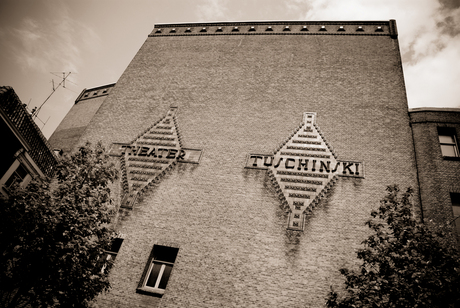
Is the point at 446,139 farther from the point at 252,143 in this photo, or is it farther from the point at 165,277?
the point at 165,277

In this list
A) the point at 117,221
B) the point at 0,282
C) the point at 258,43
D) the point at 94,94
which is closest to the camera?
the point at 0,282

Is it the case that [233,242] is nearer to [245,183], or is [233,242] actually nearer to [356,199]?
[245,183]

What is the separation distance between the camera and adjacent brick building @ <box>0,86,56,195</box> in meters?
11.7

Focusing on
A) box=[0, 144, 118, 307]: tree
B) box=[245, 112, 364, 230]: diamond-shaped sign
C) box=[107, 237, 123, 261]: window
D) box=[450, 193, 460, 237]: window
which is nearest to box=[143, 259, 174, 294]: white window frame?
box=[107, 237, 123, 261]: window

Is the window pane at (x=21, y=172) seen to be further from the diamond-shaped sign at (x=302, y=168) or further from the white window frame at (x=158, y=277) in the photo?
the diamond-shaped sign at (x=302, y=168)

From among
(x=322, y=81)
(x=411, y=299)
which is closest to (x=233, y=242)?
(x=411, y=299)

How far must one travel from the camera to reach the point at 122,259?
35.5 feet

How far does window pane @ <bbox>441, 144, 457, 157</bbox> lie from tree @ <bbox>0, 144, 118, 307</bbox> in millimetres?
13291

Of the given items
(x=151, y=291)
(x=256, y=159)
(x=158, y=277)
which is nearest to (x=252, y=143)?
(x=256, y=159)

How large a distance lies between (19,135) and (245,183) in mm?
10063

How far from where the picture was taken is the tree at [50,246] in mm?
7117

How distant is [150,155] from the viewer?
14.0 m

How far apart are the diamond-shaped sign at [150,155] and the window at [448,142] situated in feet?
34.7

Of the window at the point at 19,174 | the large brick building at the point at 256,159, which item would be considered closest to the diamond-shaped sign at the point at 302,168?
the large brick building at the point at 256,159
